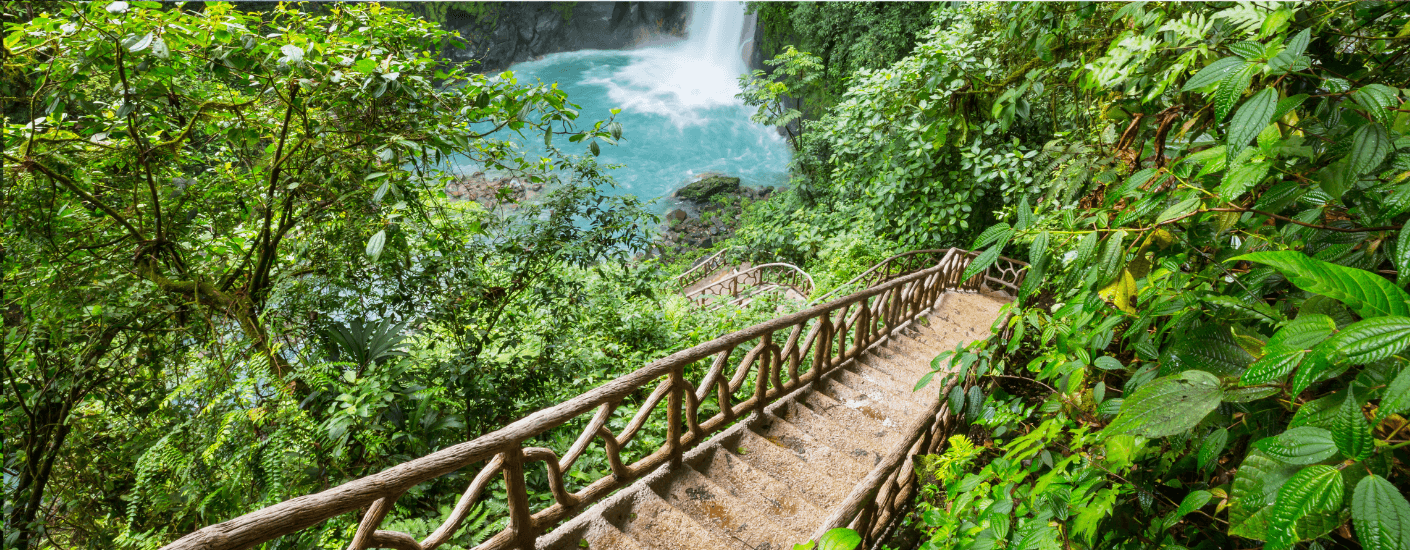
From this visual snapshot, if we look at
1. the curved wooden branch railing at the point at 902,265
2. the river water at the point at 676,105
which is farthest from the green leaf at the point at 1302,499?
the river water at the point at 676,105

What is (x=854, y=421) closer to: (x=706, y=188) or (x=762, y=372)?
(x=762, y=372)

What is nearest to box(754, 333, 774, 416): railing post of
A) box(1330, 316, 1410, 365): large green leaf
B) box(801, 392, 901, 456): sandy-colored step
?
box(801, 392, 901, 456): sandy-colored step

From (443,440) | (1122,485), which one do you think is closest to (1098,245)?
(1122,485)

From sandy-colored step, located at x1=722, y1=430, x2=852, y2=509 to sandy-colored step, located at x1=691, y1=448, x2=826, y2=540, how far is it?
77mm

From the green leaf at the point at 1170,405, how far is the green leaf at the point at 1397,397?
310 millimetres

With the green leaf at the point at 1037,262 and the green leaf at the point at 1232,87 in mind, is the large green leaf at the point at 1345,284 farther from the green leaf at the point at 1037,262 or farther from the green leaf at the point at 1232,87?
the green leaf at the point at 1037,262

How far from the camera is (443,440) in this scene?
11.2 feet

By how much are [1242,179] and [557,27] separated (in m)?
30.1

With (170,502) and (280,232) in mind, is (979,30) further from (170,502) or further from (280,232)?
(170,502)

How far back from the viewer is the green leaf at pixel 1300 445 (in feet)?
2.94

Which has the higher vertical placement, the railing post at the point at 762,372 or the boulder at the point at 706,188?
the railing post at the point at 762,372

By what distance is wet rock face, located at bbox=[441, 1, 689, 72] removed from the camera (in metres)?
24.7

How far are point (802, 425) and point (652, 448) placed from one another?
3.60ft

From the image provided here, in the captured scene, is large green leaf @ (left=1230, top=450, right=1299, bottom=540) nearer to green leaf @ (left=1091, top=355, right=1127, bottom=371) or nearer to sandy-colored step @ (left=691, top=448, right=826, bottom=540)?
green leaf @ (left=1091, top=355, right=1127, bottom=371)
